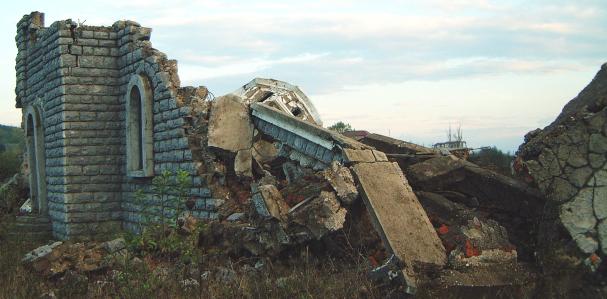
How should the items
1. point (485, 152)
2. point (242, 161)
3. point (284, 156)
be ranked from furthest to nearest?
point (485, 152)
point (242, 161)
point (284, 156)

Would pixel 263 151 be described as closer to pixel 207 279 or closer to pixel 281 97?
pixel 281 97

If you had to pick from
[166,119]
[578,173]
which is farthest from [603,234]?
[166,119]

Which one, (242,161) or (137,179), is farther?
(137,179)

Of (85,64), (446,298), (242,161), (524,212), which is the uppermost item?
(85,64)

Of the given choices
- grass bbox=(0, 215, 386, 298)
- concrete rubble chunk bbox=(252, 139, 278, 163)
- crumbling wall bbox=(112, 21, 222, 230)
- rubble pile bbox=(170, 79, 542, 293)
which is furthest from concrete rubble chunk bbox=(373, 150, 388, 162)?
crumbling wall bbox=(112, 21, 222, 230)

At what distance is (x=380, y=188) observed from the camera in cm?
716

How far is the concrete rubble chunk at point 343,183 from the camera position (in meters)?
7.00

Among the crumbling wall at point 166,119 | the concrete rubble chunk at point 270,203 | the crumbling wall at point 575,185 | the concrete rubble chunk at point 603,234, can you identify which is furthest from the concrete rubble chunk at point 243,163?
the concrete rubble chunk at point 603,234

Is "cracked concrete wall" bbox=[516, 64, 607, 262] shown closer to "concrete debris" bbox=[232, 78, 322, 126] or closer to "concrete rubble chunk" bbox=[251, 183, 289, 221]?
"concrete rubble chunk" bbox=[251, 183, 289, 221]

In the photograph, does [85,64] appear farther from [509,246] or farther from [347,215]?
[509,246]

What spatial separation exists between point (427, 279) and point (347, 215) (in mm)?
1340

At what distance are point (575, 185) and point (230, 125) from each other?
18.1 feet

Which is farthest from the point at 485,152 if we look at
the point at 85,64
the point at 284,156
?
the point at 85,64

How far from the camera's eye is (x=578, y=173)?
6402 millimetres
